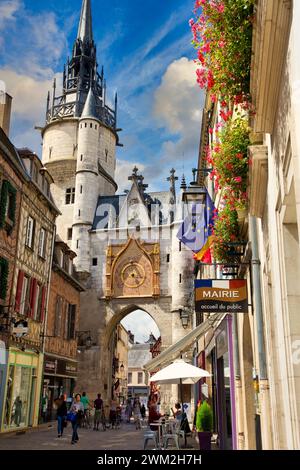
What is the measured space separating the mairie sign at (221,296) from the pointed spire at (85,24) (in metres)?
44.4

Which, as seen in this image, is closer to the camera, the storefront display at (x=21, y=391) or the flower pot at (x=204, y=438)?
the flower pot at (x=204, y=438)

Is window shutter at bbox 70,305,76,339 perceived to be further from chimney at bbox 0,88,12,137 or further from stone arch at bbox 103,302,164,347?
chimney at bbox 0,88,12,137

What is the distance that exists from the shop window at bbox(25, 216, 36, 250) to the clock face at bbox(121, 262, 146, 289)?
678 inches

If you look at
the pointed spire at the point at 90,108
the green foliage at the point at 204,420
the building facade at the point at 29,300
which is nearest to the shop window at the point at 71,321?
the building facade at the point at 29,300


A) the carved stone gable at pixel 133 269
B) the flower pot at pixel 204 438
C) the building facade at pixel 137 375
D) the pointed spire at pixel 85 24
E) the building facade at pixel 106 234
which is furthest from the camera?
the building facade at pixel 137 375

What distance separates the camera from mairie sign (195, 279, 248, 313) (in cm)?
717

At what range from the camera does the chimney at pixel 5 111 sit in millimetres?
17578

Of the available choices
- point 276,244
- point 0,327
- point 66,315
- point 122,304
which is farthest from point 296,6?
point 122,304

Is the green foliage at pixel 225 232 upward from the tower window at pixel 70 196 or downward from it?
downward

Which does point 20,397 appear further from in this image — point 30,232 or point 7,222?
point 7,222

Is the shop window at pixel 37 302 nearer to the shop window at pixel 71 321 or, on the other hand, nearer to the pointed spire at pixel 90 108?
the shop window at pixel 71 321

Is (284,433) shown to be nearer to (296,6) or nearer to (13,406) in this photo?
(296,6)

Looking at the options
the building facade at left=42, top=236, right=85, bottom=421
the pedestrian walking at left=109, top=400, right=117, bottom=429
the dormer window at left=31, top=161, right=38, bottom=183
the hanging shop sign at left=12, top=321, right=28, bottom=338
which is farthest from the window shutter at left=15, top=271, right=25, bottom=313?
the pedestrian walking at left=109, top=400, right=117, bottom=429

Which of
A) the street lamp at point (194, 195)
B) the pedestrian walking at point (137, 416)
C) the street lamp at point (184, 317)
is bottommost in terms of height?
the pedestrian walking at point (137, 416)
